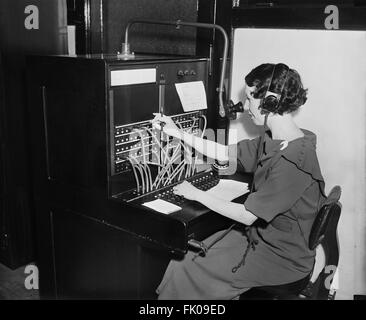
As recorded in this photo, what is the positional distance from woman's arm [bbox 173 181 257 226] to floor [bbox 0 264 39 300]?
1.09 m

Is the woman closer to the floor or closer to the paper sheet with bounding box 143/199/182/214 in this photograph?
the paper sheet with bounding box 143/199/182/214

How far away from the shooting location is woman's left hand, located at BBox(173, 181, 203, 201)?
166 cm

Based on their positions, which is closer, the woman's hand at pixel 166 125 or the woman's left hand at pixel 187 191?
the woman's left hand at pixel 187 191

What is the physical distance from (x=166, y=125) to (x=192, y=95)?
0.23 m

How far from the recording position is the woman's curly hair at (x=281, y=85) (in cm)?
164

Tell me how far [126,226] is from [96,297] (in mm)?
411

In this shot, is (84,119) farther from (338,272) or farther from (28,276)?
(338,272)

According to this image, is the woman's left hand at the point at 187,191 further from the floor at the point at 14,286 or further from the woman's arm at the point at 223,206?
the floor at the point at 14,286

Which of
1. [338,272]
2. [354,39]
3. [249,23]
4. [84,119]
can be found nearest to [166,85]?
[84,119]

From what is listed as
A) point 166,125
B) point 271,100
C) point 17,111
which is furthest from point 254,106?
point 17,111

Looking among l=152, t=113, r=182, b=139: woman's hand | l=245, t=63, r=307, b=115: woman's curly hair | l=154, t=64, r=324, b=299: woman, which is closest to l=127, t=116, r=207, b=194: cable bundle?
l=152, t=113, r=182, b=139: woman's hand

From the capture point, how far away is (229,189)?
190cm

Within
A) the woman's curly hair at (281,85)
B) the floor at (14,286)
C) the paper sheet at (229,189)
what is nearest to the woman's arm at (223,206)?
the paper sheet at (229,189)

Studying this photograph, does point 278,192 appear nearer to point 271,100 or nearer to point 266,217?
point 266,217
